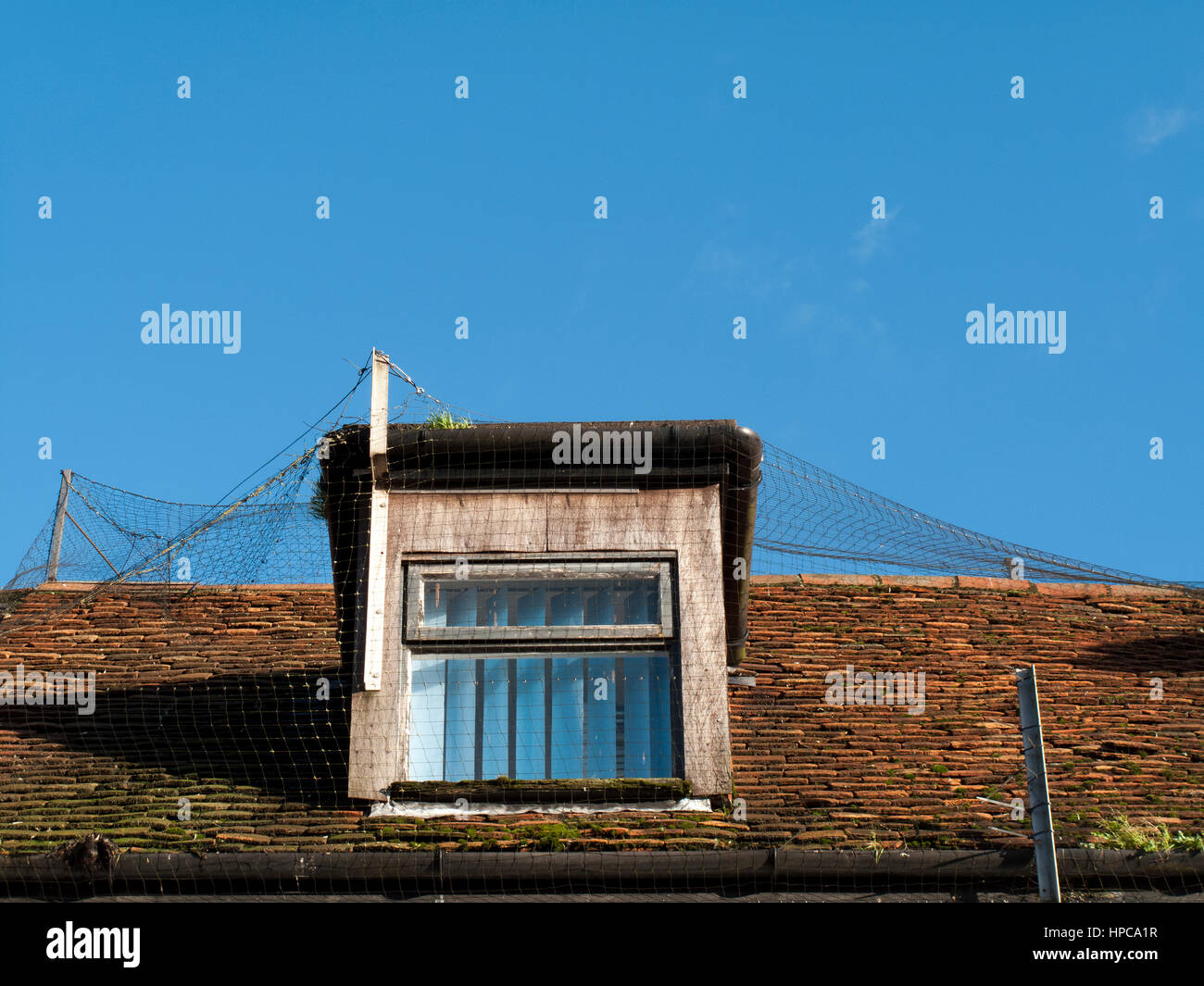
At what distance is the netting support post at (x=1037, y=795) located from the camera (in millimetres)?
7504

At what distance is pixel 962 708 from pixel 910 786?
1458 millimetres

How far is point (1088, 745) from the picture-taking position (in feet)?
32.2

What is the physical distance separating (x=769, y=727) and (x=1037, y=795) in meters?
2.65

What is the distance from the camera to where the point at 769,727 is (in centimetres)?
1006

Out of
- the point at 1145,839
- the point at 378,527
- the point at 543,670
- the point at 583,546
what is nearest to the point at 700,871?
the point at 543,670

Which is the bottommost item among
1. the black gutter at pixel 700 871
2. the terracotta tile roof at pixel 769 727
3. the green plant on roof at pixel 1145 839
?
the black gutter at pixel 700 871

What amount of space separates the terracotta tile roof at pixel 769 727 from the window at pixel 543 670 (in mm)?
526

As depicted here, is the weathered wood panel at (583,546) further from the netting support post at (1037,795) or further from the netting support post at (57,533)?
the netting support post at (57,533)

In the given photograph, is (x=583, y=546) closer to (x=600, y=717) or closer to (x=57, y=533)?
(x=600, y=717)

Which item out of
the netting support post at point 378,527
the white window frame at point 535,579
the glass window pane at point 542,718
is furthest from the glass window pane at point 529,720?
the netting support post at point 378,527

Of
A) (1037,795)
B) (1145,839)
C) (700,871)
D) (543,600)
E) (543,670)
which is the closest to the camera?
(1037,795)

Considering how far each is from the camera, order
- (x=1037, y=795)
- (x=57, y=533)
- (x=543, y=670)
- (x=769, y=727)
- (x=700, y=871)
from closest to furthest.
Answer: (x=1037, y=795) → (x=700, y=871) → (x=543, y=670) → (x=769, y=727) → (x=57, y=533)
